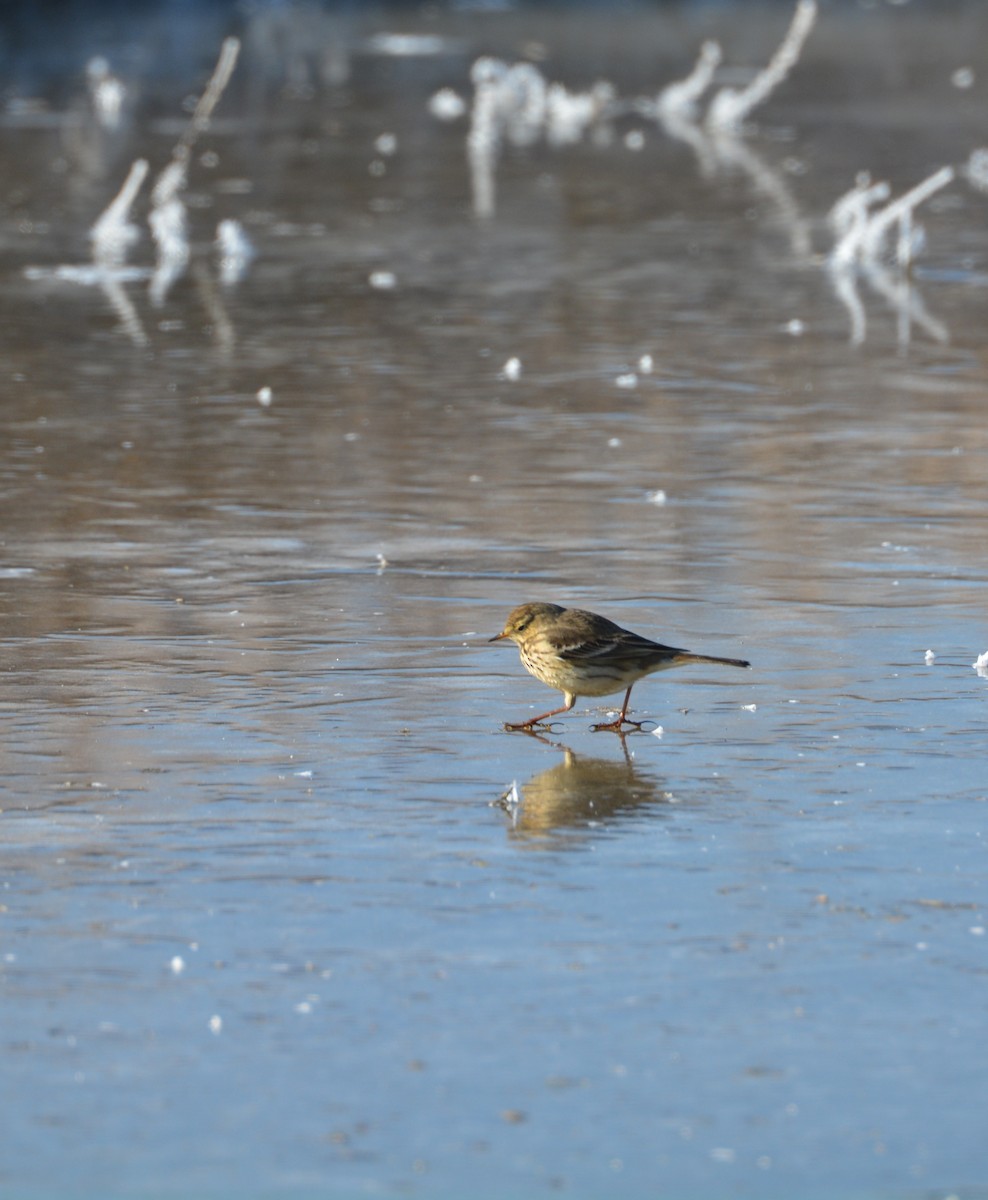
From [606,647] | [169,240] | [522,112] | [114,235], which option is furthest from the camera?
[522,112]

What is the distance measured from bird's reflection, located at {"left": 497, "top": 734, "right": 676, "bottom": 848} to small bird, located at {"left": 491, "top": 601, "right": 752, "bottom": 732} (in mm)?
293

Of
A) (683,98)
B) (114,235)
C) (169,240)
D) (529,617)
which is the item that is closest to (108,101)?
(683,98)

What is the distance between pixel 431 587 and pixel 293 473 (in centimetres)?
303

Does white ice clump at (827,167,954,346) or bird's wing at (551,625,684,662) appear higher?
white ice clump at (827,167,954,346)

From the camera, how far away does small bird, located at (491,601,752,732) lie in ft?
27.3

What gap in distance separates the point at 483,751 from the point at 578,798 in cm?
62

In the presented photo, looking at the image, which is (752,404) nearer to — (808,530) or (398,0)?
(808,530)

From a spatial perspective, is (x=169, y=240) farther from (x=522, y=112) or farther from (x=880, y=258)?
(x=522, y=112)

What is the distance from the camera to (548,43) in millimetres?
59531

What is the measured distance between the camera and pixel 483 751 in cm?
818

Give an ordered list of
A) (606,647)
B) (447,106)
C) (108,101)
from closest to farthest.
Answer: (606,647), (108,101), (447,106)

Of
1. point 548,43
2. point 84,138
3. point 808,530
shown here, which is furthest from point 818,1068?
point 548,43

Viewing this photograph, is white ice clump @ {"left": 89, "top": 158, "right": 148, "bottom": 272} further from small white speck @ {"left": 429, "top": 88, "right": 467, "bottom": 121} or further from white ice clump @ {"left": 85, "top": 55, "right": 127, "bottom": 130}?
small white speck @ {"left": 429, "top": 88, "right": 467, "bottom": 121}

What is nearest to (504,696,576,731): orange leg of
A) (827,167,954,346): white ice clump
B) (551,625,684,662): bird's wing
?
(551,625,684,662): bird's wing
